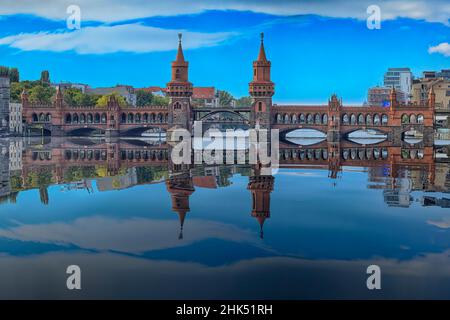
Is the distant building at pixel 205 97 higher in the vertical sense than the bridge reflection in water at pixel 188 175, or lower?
higher

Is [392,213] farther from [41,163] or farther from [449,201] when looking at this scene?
[41,163]

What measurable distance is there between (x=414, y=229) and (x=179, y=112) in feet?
250

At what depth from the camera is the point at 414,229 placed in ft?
64.1

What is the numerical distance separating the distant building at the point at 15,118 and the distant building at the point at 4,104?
→ 11.7ft

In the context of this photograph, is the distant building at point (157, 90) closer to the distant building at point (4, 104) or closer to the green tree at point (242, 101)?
the green tree at point (242, 101)

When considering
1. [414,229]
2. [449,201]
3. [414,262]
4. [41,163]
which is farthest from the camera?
[41,163]

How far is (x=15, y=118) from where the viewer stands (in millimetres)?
99312

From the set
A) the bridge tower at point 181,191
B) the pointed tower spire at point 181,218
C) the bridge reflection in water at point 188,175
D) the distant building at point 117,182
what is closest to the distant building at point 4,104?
the bridge reflection in water at point 188,175

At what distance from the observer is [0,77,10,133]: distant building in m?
91.1

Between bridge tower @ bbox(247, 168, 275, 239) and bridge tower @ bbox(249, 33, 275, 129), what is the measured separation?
5192cm

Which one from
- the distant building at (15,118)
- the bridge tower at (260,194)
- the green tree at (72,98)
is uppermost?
the green tree at (72,98)

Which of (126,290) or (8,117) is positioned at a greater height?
(8,117)

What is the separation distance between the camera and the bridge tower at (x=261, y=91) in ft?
297

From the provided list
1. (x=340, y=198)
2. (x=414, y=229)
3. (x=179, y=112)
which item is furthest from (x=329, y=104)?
(x=414, y=229)
